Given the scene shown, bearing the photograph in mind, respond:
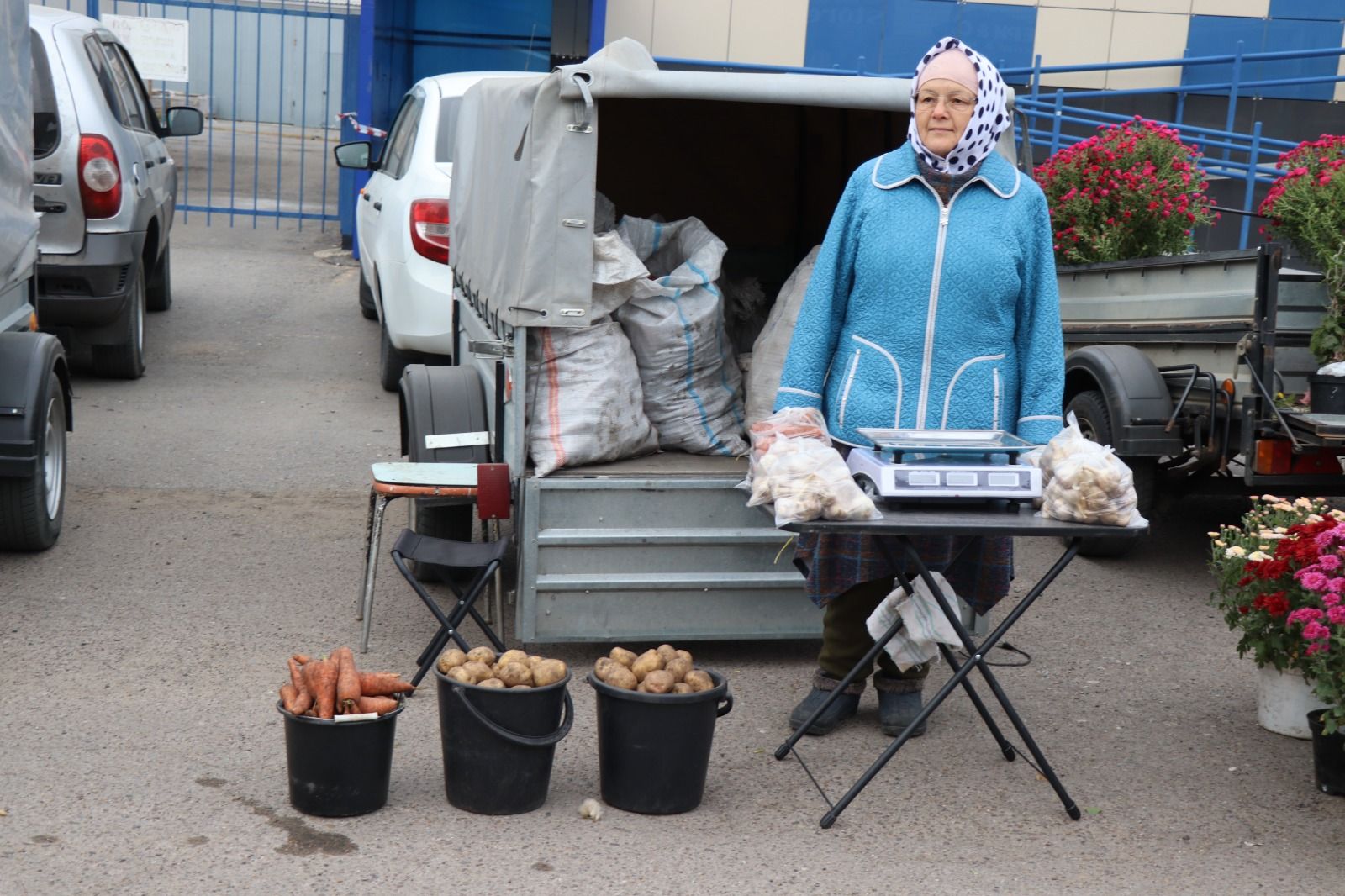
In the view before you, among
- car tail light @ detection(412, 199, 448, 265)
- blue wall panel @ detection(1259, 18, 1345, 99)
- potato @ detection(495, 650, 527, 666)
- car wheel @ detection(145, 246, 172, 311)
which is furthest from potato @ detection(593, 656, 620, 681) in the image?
blue wall panel @ detection(1259, 18, 1345, 99)

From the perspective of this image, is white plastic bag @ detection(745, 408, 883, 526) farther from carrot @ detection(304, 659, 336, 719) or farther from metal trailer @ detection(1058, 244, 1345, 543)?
metal trailer @ detection(1058, 244, 1345, 543)

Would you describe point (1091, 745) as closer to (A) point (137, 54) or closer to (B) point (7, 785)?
(B) point (7, 785)

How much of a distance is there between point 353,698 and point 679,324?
2.07 meters

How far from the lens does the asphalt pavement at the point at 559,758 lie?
3.69m

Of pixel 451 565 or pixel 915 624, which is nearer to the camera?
pixel 915 624

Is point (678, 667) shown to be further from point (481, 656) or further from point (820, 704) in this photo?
point (820, 704)

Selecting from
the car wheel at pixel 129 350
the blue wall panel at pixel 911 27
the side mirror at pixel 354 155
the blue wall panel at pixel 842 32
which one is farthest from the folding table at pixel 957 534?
the blue wall panel at pixel 911 27

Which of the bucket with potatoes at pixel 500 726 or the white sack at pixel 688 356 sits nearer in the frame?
the bucket with potatoes at pixel 500 726

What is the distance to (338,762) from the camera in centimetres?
379

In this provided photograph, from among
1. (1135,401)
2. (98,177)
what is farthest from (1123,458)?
(98,177)

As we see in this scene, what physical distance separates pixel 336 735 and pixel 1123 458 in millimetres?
3951

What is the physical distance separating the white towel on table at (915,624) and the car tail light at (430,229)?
14.4ft

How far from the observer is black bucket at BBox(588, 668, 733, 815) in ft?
12.7

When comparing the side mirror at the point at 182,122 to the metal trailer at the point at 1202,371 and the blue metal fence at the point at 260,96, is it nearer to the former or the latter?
the metal trailer at the point at 1202,371
